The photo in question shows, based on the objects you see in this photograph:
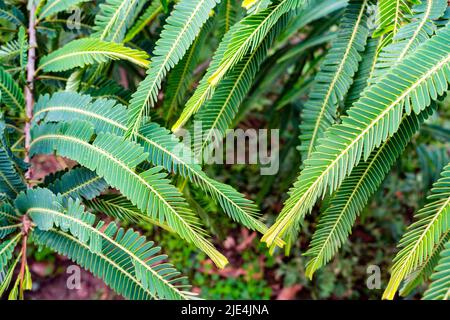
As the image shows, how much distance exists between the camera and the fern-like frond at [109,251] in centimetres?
79

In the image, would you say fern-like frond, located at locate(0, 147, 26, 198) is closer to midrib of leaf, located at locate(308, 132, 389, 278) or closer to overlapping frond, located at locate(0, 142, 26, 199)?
overlapping frond, located at locate(0, 142, 26, 199)

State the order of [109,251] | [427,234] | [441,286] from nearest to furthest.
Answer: [441,286]
[427,234]
[109,251]

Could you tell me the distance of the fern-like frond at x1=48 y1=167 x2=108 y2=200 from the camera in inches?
36.5

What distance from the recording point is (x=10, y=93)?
102 cm

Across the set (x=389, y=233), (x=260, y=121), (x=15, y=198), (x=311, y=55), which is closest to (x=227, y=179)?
(x=260, y=121)

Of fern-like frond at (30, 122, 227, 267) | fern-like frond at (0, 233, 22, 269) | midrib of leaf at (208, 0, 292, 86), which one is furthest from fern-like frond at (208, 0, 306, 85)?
fern-like frond at (0, 233, 22, 269)

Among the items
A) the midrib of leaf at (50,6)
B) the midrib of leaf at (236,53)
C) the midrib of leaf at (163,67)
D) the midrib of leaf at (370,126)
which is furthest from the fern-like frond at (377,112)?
the midrib of leaf at (50,6)

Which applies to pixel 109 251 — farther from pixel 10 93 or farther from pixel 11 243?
pixel 10 93

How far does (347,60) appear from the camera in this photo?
0.94 metres

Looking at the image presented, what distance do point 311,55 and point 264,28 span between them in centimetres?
106

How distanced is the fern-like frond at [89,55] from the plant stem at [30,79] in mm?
60

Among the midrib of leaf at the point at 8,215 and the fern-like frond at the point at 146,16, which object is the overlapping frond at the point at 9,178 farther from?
the fern-like frond at the point at 146,16

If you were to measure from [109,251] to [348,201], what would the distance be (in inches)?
19.2

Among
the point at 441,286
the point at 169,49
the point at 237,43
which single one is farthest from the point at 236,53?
the point at 441,286
